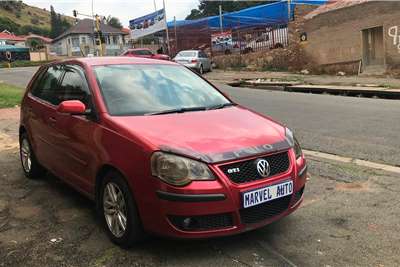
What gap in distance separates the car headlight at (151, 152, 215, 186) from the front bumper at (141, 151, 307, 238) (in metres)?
0.04

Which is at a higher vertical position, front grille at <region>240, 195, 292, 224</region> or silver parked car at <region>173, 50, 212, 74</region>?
silver parked car at <region>173, 50, 212, 74</region>

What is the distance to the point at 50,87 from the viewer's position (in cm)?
612

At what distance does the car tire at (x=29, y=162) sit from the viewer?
6637 millimetres

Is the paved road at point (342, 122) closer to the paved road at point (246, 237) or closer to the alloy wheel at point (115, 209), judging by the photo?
the paved road at point (246, 237)

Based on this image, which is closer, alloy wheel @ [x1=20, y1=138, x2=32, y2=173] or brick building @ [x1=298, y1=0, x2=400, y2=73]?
alloy wheel @ [x1=20, y1=138, x2=32, y2=173]

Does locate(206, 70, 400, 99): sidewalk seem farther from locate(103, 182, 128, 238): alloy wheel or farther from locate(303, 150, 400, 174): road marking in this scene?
locate(103, 182, 128, 238): alloy wheel

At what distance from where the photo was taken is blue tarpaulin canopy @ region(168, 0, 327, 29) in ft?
111

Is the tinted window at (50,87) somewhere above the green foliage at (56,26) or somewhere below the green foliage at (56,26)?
below

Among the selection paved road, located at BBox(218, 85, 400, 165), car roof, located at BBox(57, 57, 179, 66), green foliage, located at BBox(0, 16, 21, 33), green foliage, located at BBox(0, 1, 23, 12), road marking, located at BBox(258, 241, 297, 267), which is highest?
green foliage, located at BBox(0, 1, 23, 12)

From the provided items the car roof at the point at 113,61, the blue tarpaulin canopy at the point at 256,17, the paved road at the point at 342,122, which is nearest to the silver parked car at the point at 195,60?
the blue tarpaulin canopy at the point at 256,17

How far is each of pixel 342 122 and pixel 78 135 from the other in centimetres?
676

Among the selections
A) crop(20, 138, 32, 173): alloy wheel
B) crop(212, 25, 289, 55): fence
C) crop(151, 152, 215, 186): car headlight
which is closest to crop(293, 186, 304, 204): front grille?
crop(151, 152, 215, 186): car headlight

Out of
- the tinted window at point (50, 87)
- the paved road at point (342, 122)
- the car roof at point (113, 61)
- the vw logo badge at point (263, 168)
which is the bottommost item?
the paved road at point (342, 122)

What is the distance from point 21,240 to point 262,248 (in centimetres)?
210
